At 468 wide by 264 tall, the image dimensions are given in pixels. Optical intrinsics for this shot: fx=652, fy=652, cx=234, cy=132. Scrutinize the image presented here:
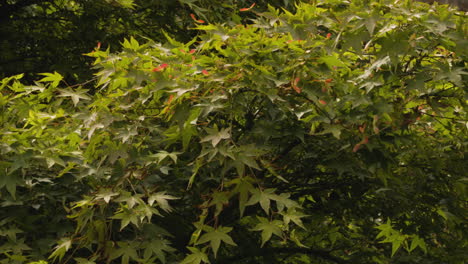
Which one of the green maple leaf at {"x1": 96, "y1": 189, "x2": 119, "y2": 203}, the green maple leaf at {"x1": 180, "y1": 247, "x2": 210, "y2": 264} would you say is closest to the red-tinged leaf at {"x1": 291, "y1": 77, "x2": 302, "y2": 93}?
the green maple leaf at {"x1": 180, "y1": 247, "x2": 210, "y2": 264}

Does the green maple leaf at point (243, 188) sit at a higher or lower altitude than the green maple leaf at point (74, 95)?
lower

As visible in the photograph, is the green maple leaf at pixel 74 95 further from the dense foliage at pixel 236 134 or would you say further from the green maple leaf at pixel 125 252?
the green maple leaf at pixel 125 252

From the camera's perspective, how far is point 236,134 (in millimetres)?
3773

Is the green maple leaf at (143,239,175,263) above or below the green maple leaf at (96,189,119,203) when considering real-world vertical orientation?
below

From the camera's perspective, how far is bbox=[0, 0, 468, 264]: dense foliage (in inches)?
131

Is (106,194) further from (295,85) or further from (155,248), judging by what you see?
(295,85)

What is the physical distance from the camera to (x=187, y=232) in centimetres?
410

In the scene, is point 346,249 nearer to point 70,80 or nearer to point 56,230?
point 56,230

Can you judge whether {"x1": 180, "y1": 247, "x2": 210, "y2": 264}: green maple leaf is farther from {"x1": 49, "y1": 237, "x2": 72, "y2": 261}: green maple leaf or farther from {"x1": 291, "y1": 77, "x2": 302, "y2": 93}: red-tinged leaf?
{"x1": 291, "y1": 77, "x2": 302, "y2": 93}: red-tinged leaf

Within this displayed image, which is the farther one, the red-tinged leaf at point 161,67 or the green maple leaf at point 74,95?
the green maple leaf at point 74,95

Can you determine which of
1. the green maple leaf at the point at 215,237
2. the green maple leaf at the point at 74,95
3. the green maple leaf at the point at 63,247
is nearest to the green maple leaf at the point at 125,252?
the green maple leaf at the point at 63,247

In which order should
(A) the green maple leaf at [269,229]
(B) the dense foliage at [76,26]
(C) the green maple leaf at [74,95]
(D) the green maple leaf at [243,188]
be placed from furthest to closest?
(B) the dense foliage at [76,26] < (C) the green maple leaf at [74,95] < (D) the green maple leaf at [243,188] < (A) the green maple leaf at [269,229]

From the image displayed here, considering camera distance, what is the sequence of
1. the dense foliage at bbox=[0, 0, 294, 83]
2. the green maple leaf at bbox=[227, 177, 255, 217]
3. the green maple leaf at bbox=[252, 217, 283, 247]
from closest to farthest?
1. the green maple leaf at bbox=[252, 217, 283, 247]
2. the green maple leaf at bbox=[227, 177, 255, 217]
3. the dense foliage at bbox=[0, 0, 294, 83]

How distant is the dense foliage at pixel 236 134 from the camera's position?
334cm
